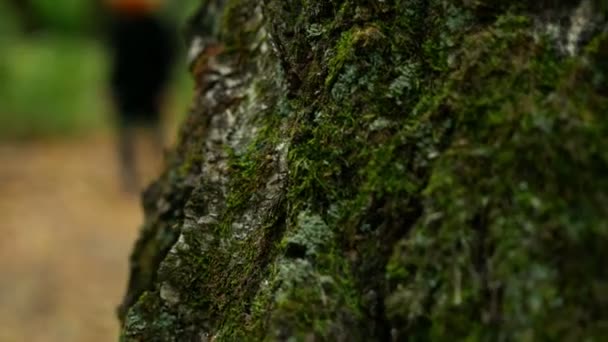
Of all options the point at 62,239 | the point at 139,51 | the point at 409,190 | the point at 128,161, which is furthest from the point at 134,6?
the point at 409,190

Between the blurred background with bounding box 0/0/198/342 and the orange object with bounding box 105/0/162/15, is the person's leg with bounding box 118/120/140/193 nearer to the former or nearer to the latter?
the blurred background with bounding box 0/0/198/342

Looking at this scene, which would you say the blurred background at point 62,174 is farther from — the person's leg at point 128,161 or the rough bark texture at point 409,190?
the rough bark texture at point 409,190

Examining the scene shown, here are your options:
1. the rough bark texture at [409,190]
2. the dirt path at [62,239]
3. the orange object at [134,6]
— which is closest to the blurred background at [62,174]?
the dirt path at [62,239]

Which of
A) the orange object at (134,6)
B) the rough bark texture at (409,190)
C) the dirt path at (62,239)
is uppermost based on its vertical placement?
the orange object at (134,6)

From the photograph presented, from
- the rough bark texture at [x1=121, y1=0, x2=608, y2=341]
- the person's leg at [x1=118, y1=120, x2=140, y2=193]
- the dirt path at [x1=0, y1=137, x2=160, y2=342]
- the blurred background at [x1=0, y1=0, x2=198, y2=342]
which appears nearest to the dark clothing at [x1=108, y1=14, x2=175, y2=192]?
the blurred background at [x1=0, y1=0, x2=198, y2=342]

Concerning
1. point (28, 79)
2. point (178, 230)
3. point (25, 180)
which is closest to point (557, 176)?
point (178, 230)

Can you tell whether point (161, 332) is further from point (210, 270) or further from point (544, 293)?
point (544, 293)
